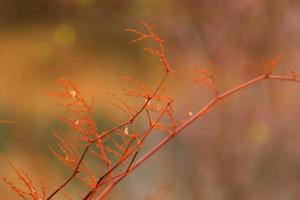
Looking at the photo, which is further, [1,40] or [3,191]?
[1,40]

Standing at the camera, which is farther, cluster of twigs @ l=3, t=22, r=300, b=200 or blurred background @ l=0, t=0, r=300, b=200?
blurred background @ l=0, t=0, r=300, b=200

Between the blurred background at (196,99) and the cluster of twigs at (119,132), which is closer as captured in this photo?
the cluster of twigs at (119,132)

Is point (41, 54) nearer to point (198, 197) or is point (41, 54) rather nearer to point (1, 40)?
point (1, 40)

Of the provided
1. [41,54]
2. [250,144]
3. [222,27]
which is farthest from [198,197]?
[41,54]

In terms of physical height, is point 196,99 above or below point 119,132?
above

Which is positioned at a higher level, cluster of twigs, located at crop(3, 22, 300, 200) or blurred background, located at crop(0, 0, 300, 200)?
blurred background, located at crop(0, 0, 300, 200)

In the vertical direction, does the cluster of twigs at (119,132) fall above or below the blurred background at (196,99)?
below

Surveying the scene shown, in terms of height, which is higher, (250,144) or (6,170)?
(250,144)

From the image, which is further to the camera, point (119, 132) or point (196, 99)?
point (196, 99)
